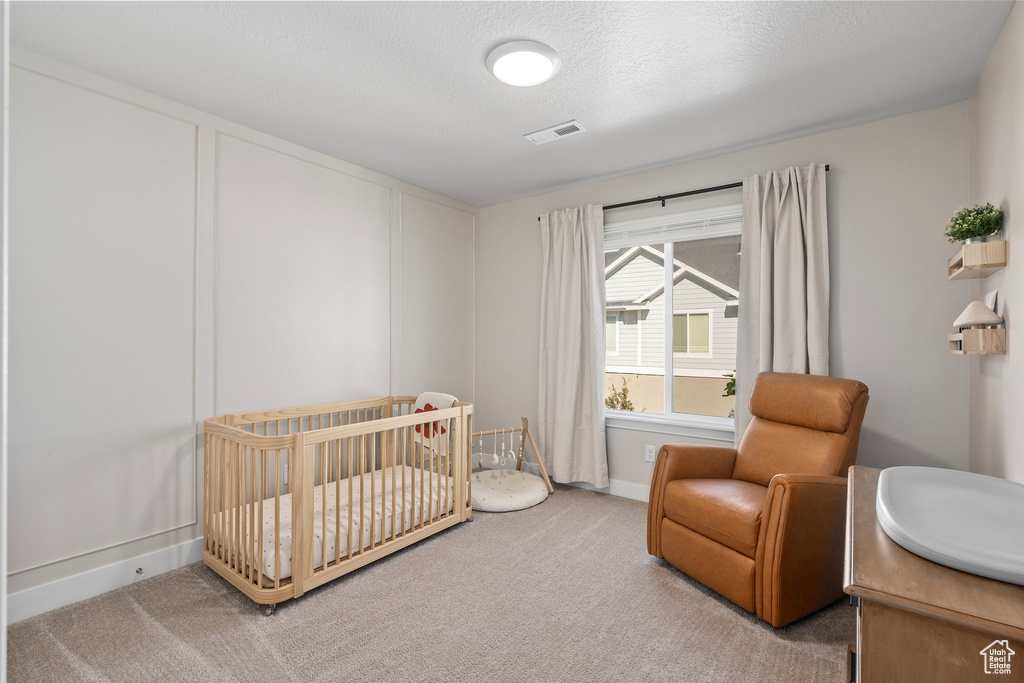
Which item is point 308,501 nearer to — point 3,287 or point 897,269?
point 3,287

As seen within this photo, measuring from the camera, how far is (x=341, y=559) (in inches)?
96.1

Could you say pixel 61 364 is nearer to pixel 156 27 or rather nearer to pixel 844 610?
pixel 156 27

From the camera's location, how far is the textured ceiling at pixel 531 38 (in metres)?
1.84

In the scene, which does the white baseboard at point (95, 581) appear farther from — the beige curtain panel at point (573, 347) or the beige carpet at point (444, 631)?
the beige curtain panel at point (573, 347)

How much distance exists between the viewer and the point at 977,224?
1.87m

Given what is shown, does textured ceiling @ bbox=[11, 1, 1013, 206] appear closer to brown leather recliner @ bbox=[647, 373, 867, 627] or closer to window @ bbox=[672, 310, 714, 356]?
window @ bbox=[672, 310, 714, 356]

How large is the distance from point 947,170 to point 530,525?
9.91ft

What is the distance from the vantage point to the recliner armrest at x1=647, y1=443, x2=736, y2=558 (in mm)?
2523

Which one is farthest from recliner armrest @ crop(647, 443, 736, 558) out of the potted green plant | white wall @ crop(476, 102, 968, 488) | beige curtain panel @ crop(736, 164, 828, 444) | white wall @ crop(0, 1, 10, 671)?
white wall @ crop(0, 1, 10, 671)

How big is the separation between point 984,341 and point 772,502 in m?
1.00

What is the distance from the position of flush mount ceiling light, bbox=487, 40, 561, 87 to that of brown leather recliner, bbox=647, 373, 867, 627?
1932 millimetres

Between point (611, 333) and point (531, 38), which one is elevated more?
point (531, 38)

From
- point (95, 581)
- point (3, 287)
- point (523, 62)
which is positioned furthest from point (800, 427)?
point (95, 581)

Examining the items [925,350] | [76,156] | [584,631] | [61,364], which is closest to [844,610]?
[584,631]
